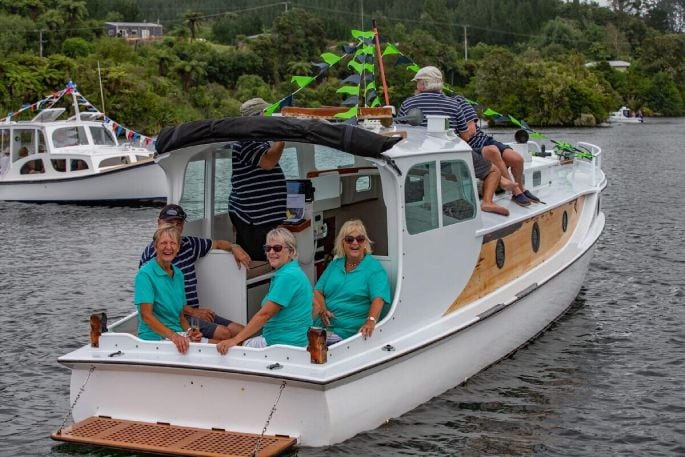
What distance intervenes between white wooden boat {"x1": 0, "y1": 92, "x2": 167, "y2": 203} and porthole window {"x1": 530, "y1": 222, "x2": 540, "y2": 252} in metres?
20.6

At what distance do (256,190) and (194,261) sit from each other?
94cm

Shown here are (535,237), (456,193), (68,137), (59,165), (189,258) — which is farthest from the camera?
(68,137)

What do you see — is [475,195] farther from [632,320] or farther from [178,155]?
[632,320]

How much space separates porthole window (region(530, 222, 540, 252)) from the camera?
488 inches

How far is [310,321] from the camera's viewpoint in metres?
9.00

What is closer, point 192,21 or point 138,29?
point 192,21

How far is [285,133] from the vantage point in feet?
29.9

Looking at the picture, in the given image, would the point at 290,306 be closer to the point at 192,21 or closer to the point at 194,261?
the point at 194,261

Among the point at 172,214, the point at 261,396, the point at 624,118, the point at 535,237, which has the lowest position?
the point at 261,396

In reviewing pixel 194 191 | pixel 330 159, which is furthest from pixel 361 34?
pixel 194 191

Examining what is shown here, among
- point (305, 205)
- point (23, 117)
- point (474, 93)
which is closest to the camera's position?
point (305, 205)

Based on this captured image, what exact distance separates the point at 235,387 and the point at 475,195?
11.1 ft

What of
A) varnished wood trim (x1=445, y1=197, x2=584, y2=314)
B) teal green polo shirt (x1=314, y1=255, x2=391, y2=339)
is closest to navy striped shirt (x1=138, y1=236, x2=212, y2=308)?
teal green polo shirt (x1=314, y1=255, x2=391, y2=339)

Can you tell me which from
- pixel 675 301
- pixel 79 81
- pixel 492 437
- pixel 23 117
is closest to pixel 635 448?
pixel 492 437
